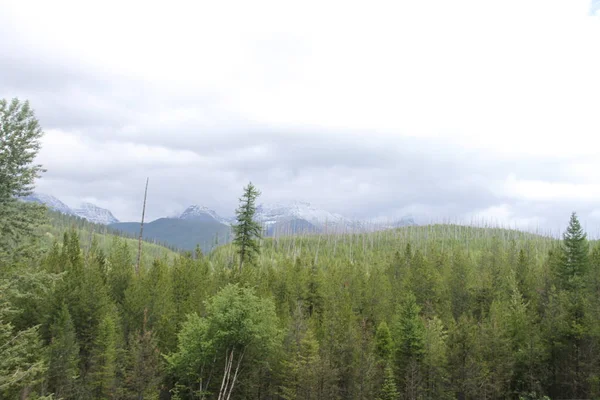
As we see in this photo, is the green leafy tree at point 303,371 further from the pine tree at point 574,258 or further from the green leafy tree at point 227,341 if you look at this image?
the pine tree at point 574,258

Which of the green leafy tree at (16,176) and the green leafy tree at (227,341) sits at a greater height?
the green leafy tree at (16,176)

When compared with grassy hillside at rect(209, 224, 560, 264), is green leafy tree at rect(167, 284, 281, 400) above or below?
below

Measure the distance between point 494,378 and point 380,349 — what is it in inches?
476

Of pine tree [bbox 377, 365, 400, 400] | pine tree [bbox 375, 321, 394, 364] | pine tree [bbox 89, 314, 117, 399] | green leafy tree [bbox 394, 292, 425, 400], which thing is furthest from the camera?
pine tree [bbox 375, 321, 394, 364]

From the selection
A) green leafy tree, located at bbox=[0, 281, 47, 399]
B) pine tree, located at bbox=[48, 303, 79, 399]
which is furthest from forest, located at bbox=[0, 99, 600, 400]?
green leafy tree, located at bbox=[0, 281, 47, 399]

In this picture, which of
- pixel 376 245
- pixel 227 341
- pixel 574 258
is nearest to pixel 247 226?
pixel 227 341

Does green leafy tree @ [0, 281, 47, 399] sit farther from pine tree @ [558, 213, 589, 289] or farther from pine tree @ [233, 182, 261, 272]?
pine tree @ [558, 213, 589, 289]

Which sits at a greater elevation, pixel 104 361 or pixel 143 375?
pixel 143 375

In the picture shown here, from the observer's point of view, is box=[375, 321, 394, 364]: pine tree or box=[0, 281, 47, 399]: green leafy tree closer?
box=[0, 281, 47, 399]: green leafy tree

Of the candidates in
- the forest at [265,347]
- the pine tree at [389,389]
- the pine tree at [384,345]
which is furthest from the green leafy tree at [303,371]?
the pine tree at [384,345]

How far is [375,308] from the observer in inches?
2491

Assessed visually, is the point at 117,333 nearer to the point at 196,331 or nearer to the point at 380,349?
the point at 196,331

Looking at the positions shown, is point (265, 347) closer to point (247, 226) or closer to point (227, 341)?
point (227, 341)

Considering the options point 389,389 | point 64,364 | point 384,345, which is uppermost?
point 384,345
